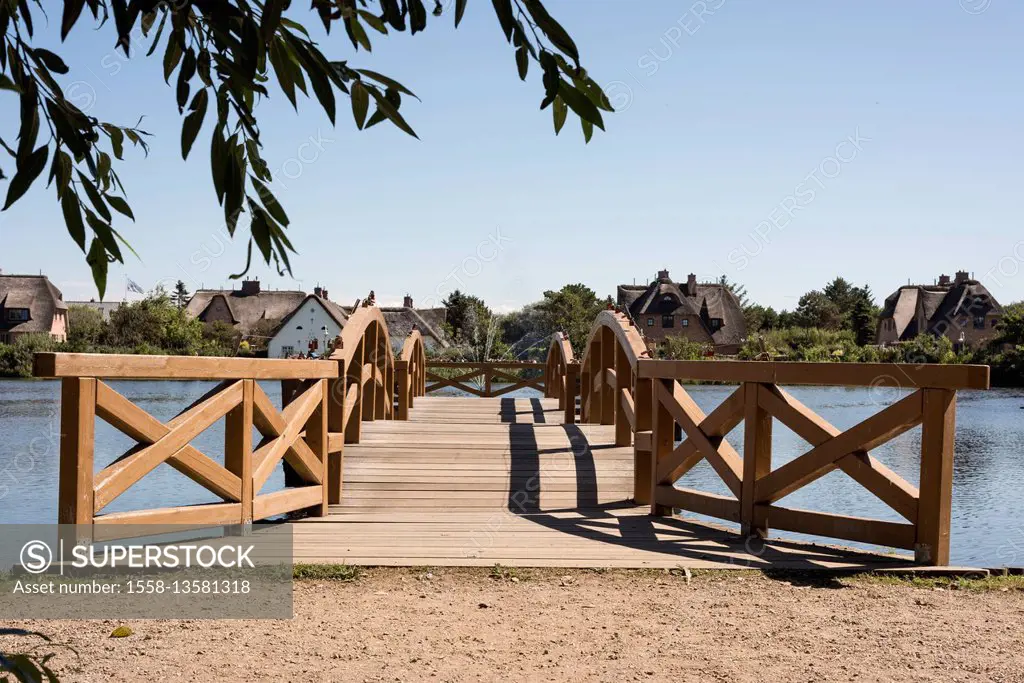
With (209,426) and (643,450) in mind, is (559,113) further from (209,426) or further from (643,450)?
(643,450)

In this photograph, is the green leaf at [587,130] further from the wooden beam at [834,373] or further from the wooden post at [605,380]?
the wooden post at [605,380]

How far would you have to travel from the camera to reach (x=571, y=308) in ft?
Answer: 148

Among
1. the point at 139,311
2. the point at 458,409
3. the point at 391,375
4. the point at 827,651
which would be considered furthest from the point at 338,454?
the point at 139,311

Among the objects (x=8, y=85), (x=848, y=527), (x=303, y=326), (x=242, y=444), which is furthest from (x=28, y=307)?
(x=8, y=85)

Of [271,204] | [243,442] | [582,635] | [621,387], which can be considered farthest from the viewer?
[621,387]

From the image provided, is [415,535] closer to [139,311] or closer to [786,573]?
[786,573]

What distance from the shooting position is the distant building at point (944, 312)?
5781 centimetres

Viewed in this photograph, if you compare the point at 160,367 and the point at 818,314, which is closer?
the point at 160,367

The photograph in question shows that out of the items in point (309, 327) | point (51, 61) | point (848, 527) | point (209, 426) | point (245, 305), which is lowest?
point (848, 527)

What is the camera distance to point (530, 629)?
3760mm

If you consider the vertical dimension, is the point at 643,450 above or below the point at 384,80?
below

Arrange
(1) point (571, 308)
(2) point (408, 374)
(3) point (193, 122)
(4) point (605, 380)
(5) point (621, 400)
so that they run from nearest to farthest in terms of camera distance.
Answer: (3) point (193, 122), (5) point (621, 400), (4) point (605, 380), (2) point (408, 374), (1) point (571, 308)

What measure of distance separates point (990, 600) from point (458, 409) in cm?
1065

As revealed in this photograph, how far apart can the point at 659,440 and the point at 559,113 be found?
4.82m
